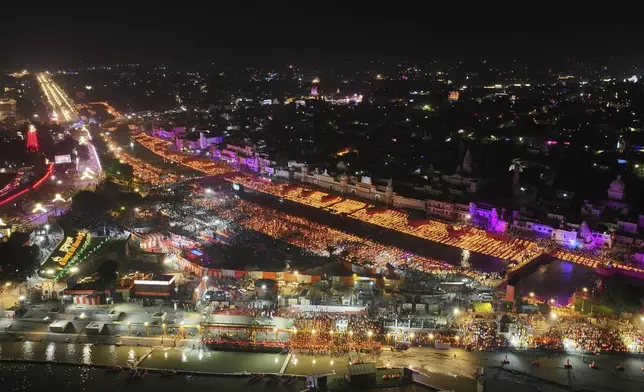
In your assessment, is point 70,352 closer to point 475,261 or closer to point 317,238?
point 317,238

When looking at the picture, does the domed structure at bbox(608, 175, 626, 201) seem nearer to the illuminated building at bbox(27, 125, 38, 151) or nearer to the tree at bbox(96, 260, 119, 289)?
the tree at bbox(96, 260, 119, 289)

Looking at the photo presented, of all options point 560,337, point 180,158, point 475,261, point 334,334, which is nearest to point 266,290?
point 334,334

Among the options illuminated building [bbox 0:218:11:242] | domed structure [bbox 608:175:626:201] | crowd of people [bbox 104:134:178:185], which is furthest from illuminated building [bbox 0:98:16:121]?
domed structure [bbox 608:175:626:201]

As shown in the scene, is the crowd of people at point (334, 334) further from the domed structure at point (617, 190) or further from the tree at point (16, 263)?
the domed structure at point (617, 190)

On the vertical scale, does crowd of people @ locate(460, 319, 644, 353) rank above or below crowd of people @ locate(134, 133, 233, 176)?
below

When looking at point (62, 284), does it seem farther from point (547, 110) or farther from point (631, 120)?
point (547, 110)
